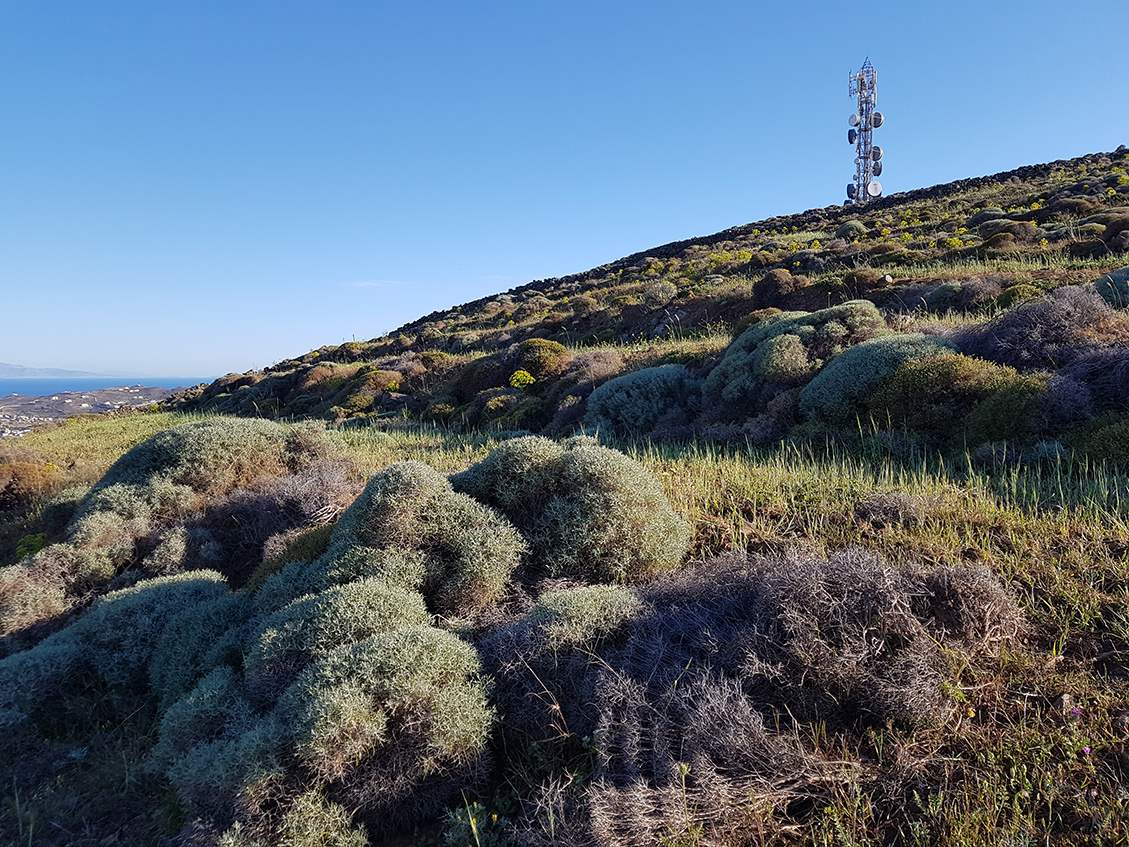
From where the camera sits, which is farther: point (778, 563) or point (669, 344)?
point (669, 344)

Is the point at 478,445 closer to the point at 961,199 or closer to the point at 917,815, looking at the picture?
the point at 917,815

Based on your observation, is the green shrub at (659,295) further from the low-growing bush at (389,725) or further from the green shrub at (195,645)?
the low-growing bush at (389,725)

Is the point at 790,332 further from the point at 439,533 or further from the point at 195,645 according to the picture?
the point at 195,645

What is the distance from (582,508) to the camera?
164 inches

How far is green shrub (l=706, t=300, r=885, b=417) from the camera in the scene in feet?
27.6

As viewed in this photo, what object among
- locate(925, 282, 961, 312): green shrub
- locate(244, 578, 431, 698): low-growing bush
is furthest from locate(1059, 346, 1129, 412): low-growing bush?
locate(244, 578, 431, 698): low-growing bush

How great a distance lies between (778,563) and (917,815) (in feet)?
4.37

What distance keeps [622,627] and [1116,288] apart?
889 centimetres

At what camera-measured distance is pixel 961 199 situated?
A: 2977 cm

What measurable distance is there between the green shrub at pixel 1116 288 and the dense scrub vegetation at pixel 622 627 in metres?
0.09

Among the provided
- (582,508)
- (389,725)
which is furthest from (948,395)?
(389,725)

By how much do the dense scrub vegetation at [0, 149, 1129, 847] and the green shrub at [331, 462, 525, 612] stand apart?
2 centimetres

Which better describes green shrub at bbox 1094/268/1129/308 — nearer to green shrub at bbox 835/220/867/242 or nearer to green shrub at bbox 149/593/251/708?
green shrub at bbox 149/593/251/708

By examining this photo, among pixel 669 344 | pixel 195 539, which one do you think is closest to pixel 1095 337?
pixel 669 344
